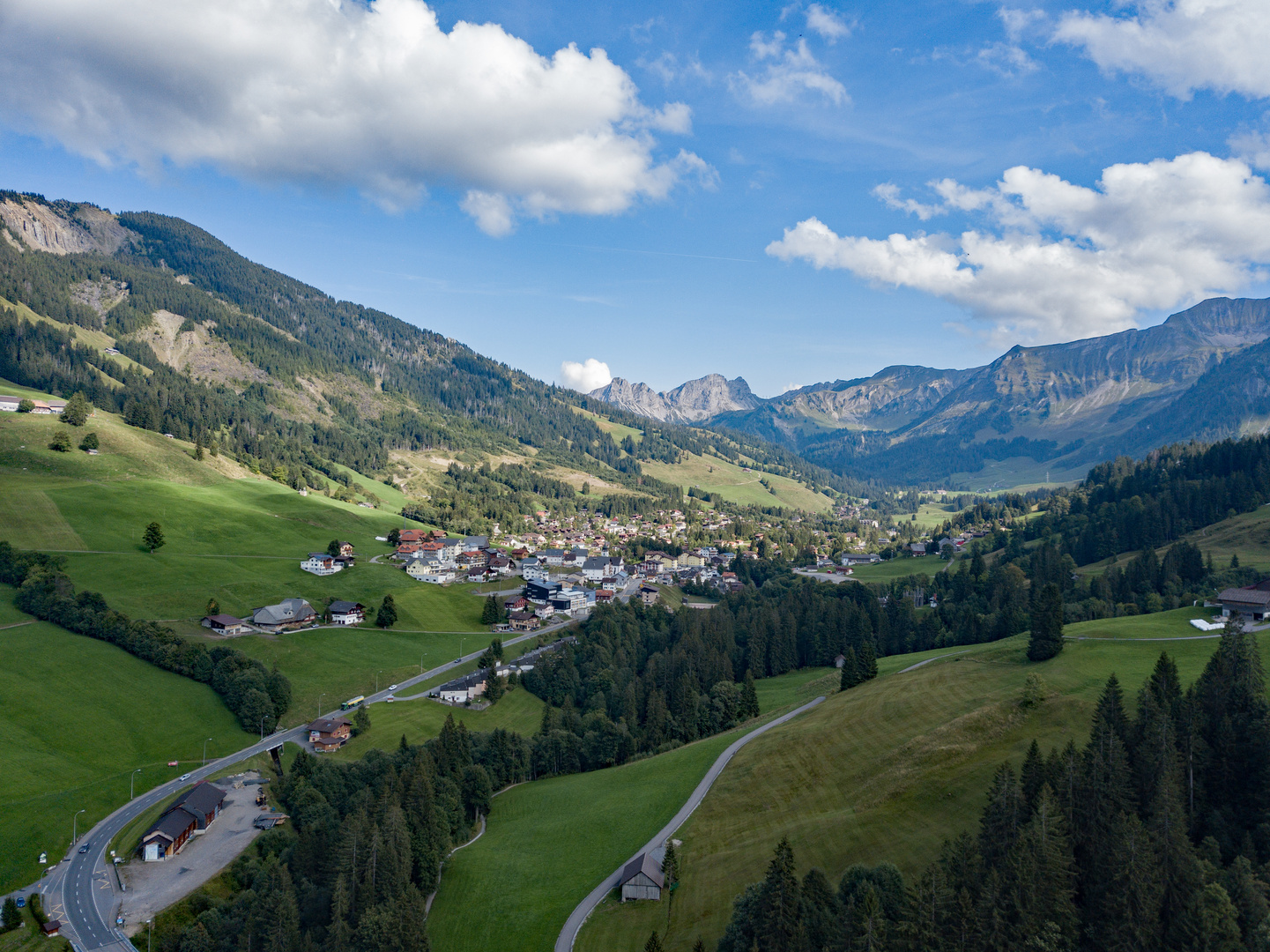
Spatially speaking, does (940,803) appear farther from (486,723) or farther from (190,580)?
(190,580)

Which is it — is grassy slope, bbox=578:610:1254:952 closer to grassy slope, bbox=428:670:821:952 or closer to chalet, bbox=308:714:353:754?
grassy slope, bbox=428:670:821:952

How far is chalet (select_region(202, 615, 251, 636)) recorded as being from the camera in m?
85.8

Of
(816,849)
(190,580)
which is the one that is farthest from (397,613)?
(816,849)

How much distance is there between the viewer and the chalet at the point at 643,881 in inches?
1590

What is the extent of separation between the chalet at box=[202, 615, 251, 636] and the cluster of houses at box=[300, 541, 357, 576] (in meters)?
22.4

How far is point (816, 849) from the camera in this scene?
129ft

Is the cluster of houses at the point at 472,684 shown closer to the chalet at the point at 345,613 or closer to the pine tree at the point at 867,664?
the chalet at the point at 345,613

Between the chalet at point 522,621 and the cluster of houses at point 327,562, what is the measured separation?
2938cm

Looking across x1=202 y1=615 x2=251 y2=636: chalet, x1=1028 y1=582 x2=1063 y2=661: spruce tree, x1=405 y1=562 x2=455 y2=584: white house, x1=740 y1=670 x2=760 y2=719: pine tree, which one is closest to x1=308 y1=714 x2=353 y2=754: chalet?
x1=202 y1=615 x2=251 y2=636: chalet

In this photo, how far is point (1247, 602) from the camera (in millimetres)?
61594

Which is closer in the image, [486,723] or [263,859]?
[263,859]

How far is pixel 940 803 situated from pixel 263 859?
46433 millimetres

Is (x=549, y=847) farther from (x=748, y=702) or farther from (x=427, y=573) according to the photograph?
(x=427, y=573)

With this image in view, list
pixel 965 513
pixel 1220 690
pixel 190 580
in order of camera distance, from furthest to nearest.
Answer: pixel 965 513, pixel 190 580, pixel 1220 690
